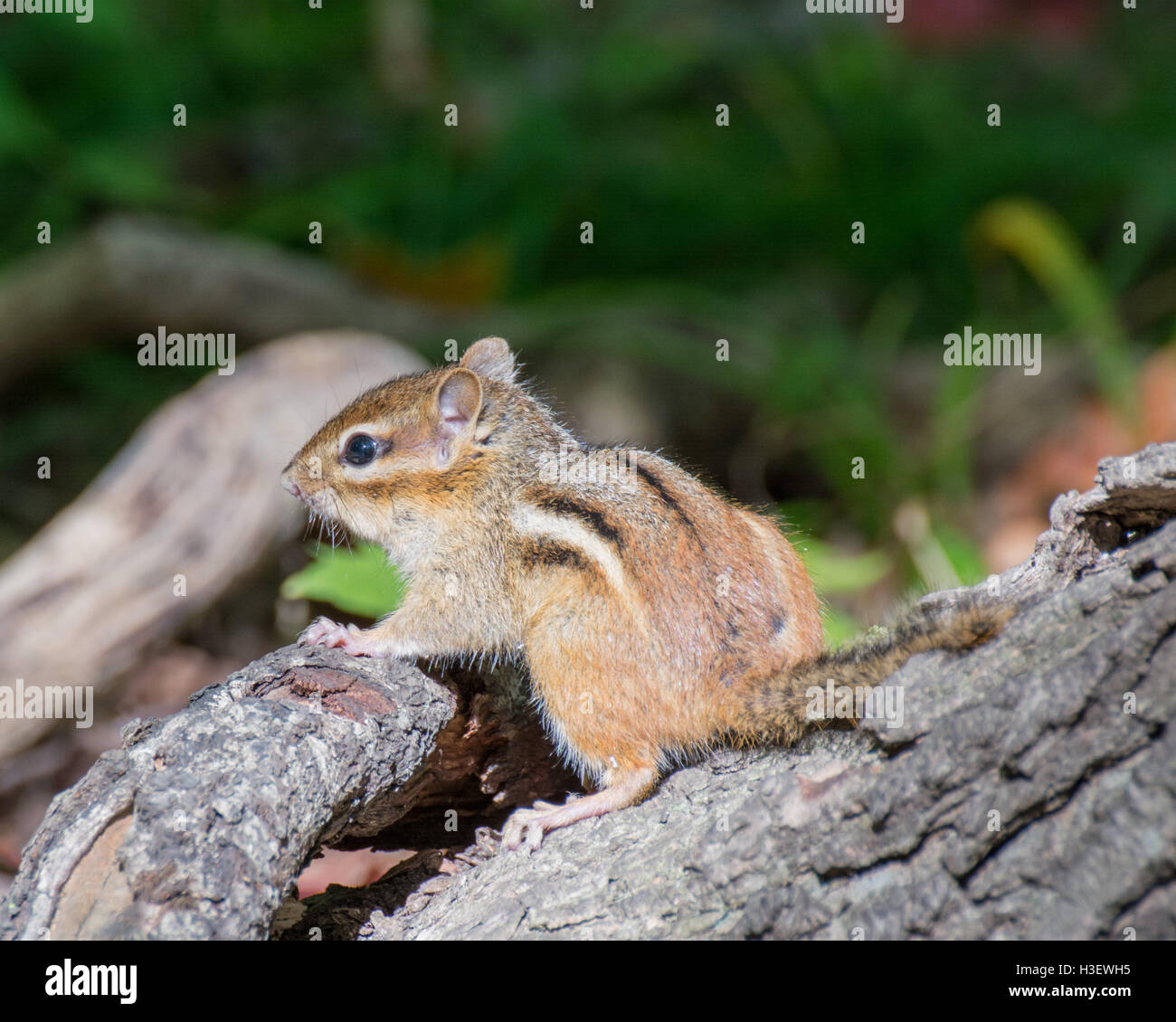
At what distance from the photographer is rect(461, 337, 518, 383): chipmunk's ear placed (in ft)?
13.1

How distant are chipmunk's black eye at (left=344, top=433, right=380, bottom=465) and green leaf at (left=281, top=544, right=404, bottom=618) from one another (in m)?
0.39

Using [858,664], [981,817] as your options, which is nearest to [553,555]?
[858,664]

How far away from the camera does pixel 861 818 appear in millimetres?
2172

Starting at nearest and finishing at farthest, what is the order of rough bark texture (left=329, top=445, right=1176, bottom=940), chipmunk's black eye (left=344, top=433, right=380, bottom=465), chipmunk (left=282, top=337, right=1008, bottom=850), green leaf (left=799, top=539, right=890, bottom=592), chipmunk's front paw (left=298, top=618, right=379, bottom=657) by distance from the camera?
rough bark texture (left=329, top=445, right=1176, bottom=940) < chipmunk (left=282, top=337, right=1008, bottom=850) < chipmunk's front paw (left=298, top=618, right=379, bottom=657) < chipmunk's black eye (left=344, top=433, right=380, bottom=465) < green leaf (left=799, top=539, right=890, bottom=592)

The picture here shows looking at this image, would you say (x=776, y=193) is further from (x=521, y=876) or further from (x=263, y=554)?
(x=521, y=876)

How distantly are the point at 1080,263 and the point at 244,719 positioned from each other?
22.3 ft

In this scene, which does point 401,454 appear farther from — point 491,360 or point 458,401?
point 491,360

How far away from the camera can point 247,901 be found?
2125 mm

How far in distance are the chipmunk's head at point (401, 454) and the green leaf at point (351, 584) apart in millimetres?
233

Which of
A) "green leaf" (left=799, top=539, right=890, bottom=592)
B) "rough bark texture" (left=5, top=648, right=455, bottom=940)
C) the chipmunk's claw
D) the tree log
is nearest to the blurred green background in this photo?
"green leaf" (left=799, top=539, right=890, bottom=592)

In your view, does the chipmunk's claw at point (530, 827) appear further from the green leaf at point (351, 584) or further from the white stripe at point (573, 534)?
the green leaf at point (351, 584)

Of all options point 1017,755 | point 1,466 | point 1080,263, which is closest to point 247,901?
point 1017,755

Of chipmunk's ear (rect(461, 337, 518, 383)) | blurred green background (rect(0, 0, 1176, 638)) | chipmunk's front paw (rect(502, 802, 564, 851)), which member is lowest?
chipmunk's front paw (rect(502, 802, 564, 851))

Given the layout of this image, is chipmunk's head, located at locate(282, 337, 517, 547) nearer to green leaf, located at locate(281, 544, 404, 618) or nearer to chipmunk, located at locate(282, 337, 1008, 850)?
chipmunk, located at locate(282, 337, 1008, 850)
